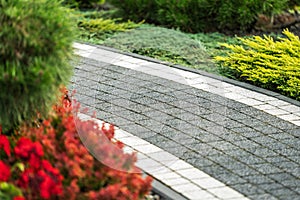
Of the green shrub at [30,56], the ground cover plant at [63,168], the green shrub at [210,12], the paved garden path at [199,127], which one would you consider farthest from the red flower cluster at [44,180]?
the green shrub at [210,12]

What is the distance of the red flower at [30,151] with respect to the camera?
14.1 ft

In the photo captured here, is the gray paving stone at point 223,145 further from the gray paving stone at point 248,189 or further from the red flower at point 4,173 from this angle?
the red flower at point 4,173

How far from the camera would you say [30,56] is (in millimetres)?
4594

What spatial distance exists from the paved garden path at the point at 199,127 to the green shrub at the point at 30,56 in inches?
41.6

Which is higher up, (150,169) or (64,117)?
(64,117)

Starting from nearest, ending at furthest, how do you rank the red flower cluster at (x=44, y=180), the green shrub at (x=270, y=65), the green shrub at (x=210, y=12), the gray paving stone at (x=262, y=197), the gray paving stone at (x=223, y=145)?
the red flower cluster at (x=44, y=180) < the gray paving stone at (x=262, y=197) < the gray paving stone at (x=223, y=145) < the green shrub at (x=270, y=65) < the green shrub at (x=210, y=12)

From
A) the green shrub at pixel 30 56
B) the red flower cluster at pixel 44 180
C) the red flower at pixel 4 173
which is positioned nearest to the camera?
the red flower cluster at pixel 44 180

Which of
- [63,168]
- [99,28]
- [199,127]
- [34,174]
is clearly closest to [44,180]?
[34,174]

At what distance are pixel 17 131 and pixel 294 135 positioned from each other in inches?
95.5

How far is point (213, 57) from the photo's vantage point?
832cm

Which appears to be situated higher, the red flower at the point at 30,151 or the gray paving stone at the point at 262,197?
the red flower at the point at 30,151

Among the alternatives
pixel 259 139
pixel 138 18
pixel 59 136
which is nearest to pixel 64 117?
pixel 59 136

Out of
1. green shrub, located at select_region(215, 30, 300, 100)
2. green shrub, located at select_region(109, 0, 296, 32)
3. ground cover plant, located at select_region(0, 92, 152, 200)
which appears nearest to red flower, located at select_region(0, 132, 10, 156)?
ground cover plant, located at select_region(0, 92, 152, 200)

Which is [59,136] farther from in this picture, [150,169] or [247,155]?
[247,155]
